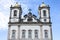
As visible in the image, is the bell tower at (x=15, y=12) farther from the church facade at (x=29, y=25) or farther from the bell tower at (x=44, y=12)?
the bell tower at (x=44, y=12)

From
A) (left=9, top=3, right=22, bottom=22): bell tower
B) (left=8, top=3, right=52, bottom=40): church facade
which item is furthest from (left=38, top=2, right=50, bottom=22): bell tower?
(left=9, top=3, right=22, bottom=22): bell tower

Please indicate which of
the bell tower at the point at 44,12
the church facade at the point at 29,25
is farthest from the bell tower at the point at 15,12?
the bell tower at the point at 44,12

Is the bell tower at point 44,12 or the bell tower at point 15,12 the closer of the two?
the bell tower at point 44,12

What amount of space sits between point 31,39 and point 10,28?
556 cm

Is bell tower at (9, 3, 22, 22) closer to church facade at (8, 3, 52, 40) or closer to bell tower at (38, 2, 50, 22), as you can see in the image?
church facade at (8, 3, 52, 40)

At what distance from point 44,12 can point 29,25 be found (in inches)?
207

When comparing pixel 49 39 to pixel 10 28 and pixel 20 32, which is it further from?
pixel 10 28

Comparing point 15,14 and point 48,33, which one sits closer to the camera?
point 48,33

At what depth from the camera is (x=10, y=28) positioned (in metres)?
34.2

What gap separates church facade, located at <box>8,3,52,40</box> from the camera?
110 feet

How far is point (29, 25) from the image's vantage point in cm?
3450

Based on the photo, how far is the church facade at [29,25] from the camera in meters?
33.5

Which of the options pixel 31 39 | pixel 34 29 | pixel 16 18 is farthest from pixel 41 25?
pixel 16 18

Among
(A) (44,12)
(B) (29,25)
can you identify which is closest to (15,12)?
(B) (29,25)
